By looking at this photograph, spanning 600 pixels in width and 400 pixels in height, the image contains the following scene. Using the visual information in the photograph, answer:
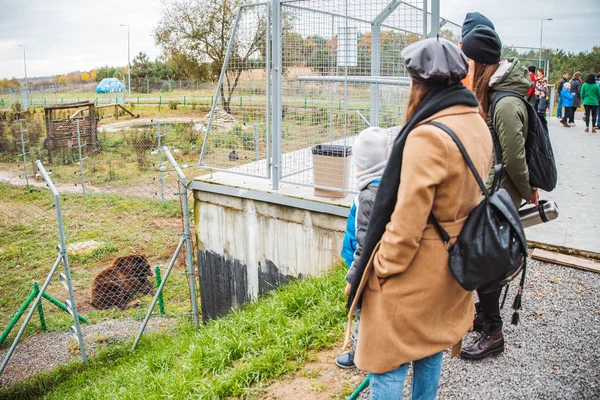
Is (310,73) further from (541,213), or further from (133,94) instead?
(133,94)

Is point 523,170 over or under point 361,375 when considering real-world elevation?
over

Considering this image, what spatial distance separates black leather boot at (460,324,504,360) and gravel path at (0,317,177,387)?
5.19 meters

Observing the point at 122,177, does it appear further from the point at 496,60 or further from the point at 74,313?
the point at 496,60

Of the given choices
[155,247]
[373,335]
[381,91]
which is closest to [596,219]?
[381,91]

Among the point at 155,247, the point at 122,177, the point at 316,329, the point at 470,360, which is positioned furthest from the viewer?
the point at 122,177

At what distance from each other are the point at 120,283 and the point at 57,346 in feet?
6.53

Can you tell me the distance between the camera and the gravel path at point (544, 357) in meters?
3.08

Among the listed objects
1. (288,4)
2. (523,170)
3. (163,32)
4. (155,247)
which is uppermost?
(163,32)

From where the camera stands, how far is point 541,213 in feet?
9.50

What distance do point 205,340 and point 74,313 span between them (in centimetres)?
221

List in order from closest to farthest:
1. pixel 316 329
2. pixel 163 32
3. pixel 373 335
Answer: pixel 373 335 < pixel 316 329 < pixel 163 32

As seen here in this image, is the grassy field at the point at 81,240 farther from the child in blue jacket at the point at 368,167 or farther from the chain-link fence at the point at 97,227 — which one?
the child in blue jacket at the point at 368,167

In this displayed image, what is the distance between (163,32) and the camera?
1054 inches

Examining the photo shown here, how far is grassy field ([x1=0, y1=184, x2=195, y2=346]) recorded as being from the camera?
9.16 m
